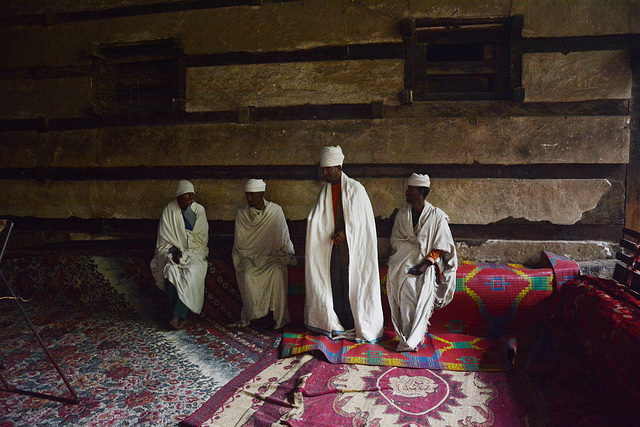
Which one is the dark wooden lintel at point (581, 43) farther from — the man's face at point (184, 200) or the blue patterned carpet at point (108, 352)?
the blue patterned carpet at point (108, 352)

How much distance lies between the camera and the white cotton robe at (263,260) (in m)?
5.05

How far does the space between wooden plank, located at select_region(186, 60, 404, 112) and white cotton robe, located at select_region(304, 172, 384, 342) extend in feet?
4.60

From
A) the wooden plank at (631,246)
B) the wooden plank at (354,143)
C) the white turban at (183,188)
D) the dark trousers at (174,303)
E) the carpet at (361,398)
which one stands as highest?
the wooden plank at (354,143)

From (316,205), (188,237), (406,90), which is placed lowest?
(188,237)

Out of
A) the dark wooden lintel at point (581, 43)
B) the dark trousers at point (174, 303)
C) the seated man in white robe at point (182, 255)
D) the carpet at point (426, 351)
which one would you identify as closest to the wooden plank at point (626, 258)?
the carpet at point (426, 351)

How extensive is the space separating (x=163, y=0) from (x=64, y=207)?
316 cm

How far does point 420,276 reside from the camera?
4.61m

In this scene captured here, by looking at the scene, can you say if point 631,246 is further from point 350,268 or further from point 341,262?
point 341,262

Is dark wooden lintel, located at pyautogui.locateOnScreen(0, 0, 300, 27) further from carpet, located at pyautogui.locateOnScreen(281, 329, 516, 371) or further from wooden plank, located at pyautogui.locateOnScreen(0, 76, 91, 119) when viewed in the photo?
carpet, located at pyautogui.locateOnScreen(281, 329, 516, 371)

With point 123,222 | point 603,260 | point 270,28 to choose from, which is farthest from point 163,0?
point 603,260

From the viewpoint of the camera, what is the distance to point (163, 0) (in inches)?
238

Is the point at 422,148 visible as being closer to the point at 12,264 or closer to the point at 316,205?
the point at 316,205

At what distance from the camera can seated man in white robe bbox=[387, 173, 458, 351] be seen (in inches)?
178

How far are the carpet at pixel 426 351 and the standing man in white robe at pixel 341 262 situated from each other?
0.17 m
